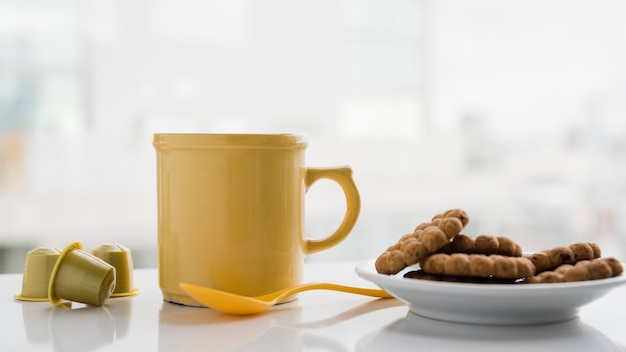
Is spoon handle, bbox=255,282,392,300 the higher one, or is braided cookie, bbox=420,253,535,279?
braided cookie, bbox=420,253,535,279

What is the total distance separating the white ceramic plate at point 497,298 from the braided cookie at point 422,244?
15 millimetres

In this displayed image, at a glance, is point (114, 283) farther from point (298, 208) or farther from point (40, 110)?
point (40, 110)

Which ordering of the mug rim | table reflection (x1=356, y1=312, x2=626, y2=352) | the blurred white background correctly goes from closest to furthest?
table reflection (x1=356, y1=312, x2=626, y2=352), the mug rim, the blurred white background


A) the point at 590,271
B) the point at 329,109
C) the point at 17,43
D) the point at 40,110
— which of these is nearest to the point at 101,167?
the point at 40,110

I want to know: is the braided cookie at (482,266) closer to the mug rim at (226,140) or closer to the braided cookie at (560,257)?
the braided cookie at (560,257)

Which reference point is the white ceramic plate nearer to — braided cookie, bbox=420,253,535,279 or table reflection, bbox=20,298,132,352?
braided cookie, bbox=420,253,535,279

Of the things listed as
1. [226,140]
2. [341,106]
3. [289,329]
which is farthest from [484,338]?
[341,106]

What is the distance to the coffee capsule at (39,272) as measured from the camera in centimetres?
62

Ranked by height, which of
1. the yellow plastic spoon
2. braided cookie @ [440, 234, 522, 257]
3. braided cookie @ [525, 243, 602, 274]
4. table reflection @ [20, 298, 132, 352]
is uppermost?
braided cookie @ [440, 234, 522, 257]

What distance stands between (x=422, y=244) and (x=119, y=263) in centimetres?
28

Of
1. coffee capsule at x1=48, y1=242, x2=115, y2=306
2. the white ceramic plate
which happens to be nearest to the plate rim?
the white ceramic plate

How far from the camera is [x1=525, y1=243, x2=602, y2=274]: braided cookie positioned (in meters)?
0.54

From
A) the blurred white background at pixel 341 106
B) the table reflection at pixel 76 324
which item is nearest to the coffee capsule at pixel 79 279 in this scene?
Result: the table reflection at pixel 76 324

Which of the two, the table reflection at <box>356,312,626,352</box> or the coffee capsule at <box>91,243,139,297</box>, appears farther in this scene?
the coffee capsule at <box>91,243,139,297</box>
